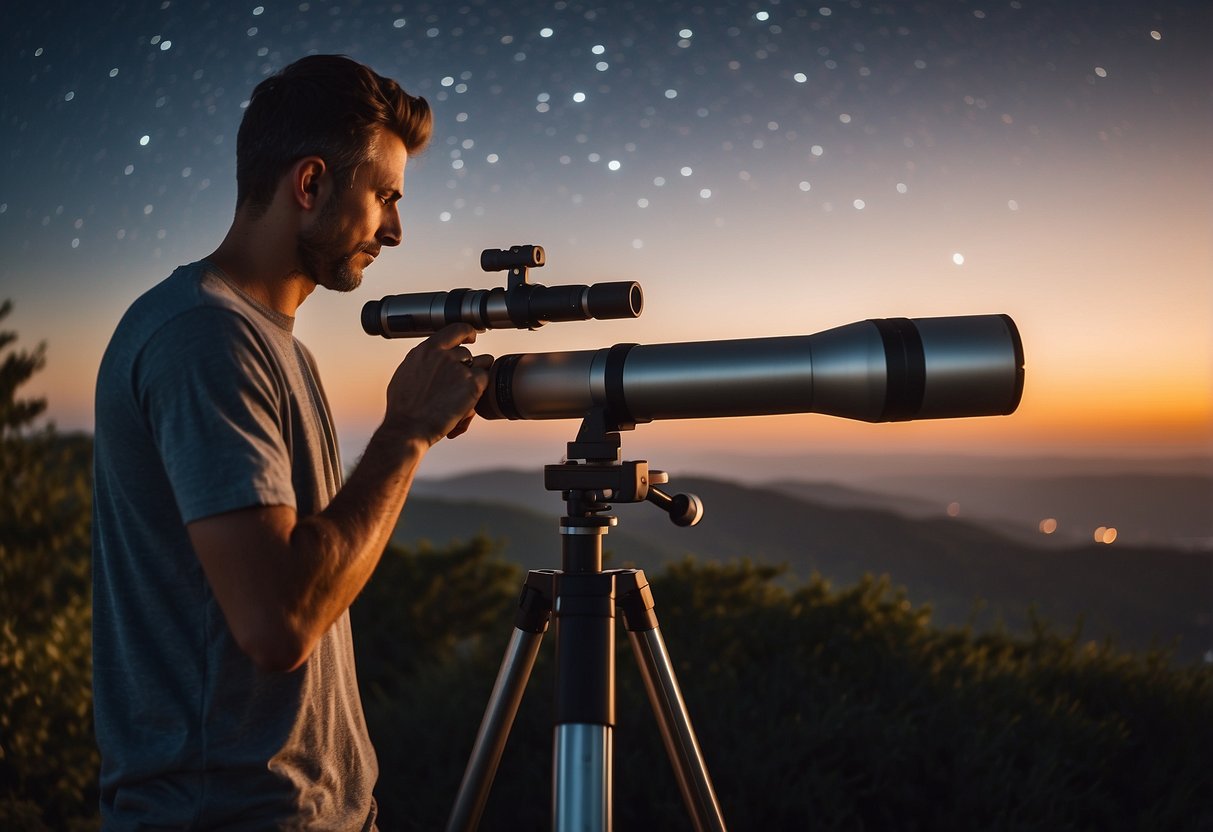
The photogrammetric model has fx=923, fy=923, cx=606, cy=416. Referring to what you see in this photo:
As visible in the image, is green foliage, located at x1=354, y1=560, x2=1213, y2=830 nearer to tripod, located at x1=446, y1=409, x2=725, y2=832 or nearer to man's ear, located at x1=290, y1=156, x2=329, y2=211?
tripod, located at x1=446, y1=409, x2=725, y2=832

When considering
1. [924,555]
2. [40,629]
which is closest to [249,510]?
[40,629]

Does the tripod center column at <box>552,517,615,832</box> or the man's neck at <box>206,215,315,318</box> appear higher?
the man's neck at <box>206,215,315,318</box>

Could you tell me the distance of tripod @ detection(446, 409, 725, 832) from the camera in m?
1.24

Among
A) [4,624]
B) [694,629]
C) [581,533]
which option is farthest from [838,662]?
[4,624]

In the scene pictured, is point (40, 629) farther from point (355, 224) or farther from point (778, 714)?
point (355, 224)

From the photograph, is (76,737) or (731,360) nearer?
(731,360)

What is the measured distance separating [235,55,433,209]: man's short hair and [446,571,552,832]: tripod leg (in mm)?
689

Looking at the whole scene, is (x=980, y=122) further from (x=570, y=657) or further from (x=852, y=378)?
(x=570, y=657)

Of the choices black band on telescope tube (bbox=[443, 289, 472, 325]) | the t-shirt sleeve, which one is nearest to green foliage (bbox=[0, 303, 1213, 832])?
black band on telescope tube (bbox=[443, 289, 472, 325])

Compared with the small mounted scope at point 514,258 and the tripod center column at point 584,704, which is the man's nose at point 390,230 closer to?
the small mounted scope at point 514,258

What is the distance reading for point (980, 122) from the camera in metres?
3.35

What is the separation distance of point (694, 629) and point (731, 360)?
82.1 inches

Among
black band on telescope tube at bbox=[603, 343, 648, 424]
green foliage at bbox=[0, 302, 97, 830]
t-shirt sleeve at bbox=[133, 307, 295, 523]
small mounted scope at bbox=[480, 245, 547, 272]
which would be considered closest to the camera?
t-shirt sleeve at bbox=[133, 307, 295, 523]

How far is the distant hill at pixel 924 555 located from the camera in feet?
11.8
